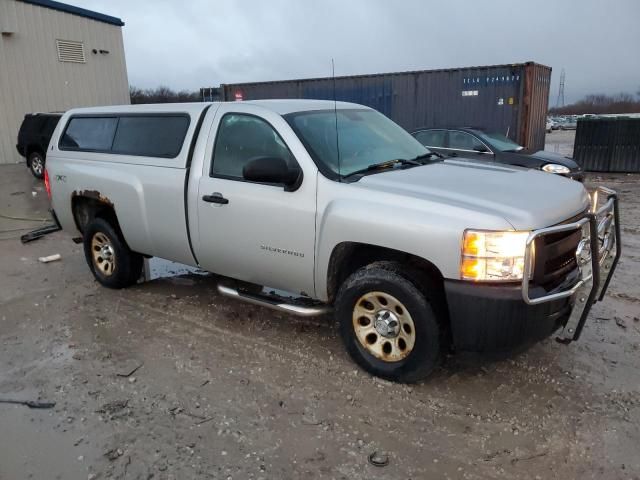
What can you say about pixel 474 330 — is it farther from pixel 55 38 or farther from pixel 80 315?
pixel 55 38

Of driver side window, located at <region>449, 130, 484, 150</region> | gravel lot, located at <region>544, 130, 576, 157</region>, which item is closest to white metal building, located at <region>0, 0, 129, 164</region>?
driver side window, located at <region>449, 130, 484, 150</region>

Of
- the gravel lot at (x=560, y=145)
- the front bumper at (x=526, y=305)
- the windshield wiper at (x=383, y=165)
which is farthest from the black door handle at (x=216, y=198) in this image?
the gravel lot at (x=560, y=145)

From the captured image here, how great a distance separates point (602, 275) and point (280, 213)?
2188mm

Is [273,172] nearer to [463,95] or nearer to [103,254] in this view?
[103,254]

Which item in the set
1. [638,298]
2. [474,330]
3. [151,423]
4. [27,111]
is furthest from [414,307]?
[27,111]

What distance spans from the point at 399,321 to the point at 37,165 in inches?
541

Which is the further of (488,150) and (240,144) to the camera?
(488,150)

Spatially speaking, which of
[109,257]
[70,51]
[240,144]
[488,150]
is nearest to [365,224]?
[240,144]

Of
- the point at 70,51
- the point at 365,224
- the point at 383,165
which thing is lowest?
the point at 365,224

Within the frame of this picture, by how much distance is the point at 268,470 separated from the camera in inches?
109

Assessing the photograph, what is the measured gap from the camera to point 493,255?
9.65 ft

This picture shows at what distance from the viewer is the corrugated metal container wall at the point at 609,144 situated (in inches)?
569

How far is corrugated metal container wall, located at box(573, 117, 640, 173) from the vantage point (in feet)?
47.4

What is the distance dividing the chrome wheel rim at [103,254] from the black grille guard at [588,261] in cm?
419
